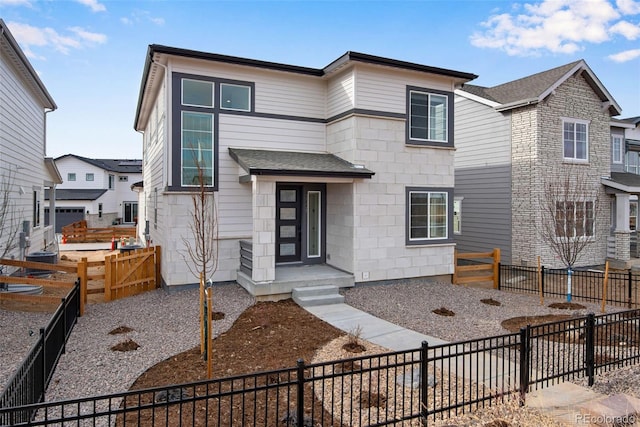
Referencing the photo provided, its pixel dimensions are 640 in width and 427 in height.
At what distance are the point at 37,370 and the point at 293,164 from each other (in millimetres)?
7270

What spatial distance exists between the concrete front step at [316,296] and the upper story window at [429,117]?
5342 mm

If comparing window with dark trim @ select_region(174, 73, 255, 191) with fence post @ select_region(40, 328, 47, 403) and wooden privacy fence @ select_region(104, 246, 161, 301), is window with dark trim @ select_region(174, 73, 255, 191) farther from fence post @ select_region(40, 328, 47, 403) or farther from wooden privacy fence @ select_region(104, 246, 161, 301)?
fence post @ select_region(40, 328, 47, 403)

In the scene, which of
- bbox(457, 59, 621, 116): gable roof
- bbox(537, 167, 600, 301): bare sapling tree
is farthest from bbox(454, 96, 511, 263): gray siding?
bbox(537, 167, 600, 301): bare sapling tree

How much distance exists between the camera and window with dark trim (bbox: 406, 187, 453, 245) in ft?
40.6

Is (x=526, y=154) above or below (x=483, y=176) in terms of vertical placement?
above

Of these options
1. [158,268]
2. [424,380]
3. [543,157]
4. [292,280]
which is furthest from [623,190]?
[158,268]

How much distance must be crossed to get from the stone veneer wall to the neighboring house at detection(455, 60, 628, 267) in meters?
0.04

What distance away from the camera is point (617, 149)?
20.0 metres

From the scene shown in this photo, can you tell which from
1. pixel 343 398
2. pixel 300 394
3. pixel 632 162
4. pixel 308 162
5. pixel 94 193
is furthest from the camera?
pixel 94 193

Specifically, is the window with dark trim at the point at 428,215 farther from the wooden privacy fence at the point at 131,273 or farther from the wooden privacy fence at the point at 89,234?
the wooden privacy fence at the point at 89,234

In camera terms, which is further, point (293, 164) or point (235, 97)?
point (235, 97)

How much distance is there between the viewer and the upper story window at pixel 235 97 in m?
11.3

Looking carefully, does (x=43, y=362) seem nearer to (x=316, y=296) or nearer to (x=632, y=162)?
(x=316, y=296)

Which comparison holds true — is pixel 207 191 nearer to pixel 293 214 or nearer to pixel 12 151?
pixel 293 214
